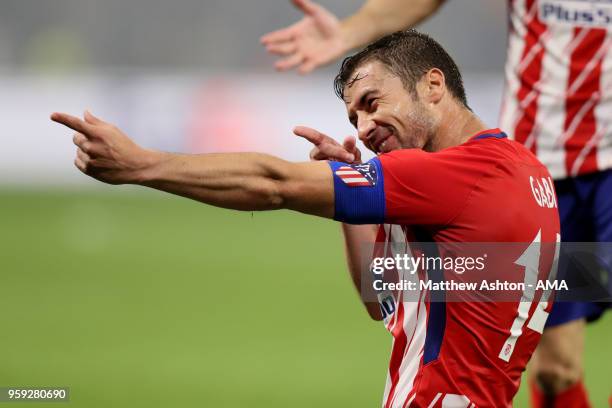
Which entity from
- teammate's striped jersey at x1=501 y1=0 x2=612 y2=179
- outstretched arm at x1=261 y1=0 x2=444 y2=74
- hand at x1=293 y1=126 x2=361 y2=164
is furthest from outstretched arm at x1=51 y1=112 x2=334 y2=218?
teammate's striped jersey at x1=501 y1=0 x2=612 y2=179

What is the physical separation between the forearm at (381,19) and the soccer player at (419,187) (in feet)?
3.06

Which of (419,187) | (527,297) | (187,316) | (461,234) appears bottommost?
(187,316)

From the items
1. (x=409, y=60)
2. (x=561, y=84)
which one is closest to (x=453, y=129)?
(x=409, y=60)

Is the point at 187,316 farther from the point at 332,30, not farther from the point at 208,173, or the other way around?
the point at 208,173

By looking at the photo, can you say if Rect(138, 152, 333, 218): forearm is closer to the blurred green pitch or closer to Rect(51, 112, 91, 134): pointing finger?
Rect(51, 112, 91, 134): pointing finger

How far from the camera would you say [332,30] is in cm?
449

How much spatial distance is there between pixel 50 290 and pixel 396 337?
716 centimetres

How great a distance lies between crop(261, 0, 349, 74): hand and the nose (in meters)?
0.99

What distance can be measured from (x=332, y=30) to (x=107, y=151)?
6.25 ft

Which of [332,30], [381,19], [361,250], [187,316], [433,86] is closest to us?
[433,86]

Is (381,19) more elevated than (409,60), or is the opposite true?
(381,19)

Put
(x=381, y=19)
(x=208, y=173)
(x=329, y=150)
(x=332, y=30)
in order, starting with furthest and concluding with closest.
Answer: (x=381, y=19)
(x=332, y=30)
(x=329, y=150)
(x=208, y=173)

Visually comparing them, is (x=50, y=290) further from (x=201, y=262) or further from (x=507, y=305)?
(x=507, y=305)

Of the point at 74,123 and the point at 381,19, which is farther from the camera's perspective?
the point at 381,19
